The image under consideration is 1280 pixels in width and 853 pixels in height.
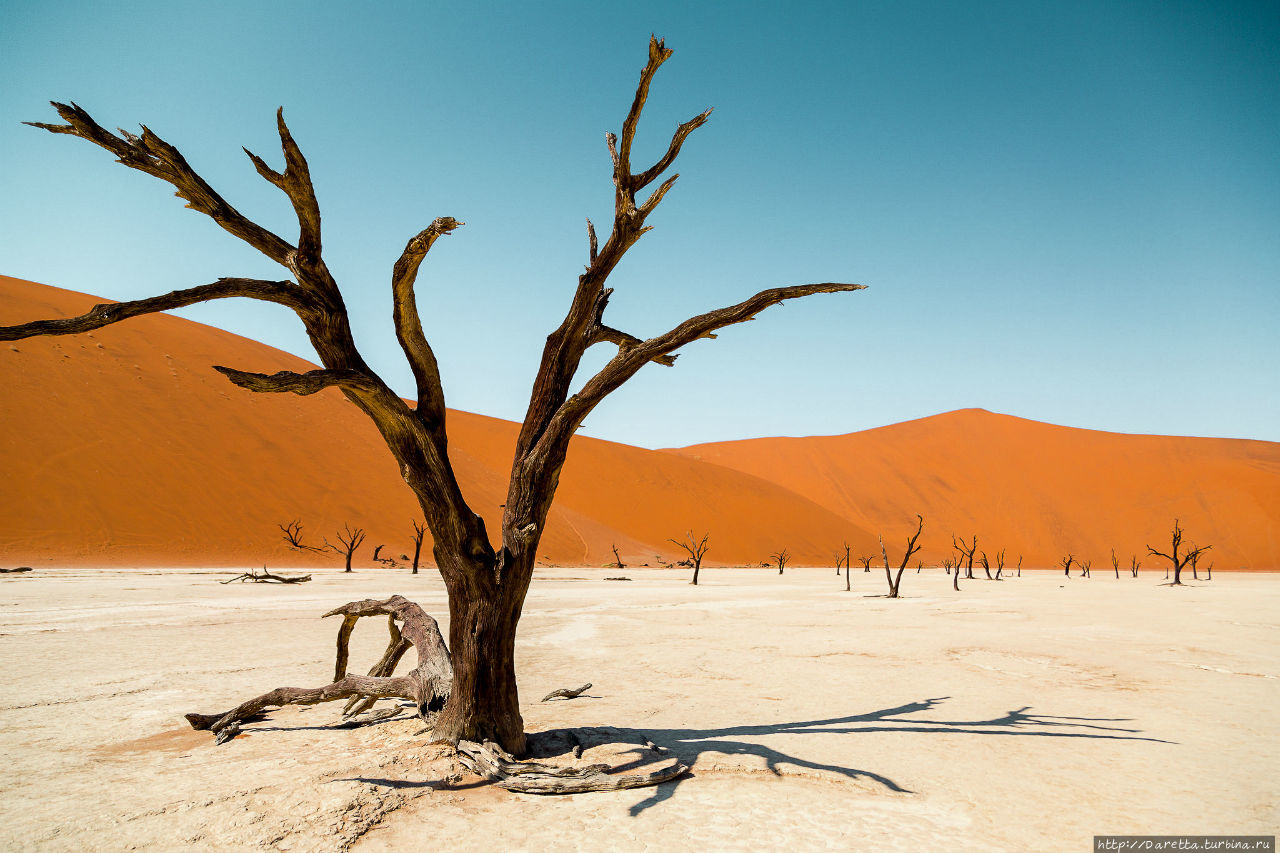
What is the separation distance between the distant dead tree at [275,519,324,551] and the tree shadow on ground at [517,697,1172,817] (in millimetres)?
33201

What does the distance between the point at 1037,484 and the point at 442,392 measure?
294 feet

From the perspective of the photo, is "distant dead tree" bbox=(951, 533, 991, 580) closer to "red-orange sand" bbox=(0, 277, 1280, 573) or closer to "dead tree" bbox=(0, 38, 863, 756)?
"red-orange sand" bbox=(0, 277, 1280, 573)

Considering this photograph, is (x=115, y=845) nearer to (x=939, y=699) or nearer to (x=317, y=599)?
(x=939, y=699)

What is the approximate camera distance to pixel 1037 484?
80062 mm

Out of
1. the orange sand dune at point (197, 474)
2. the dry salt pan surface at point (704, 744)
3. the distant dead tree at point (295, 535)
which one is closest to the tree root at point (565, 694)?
the dry salt pan surface at point (704, 744)

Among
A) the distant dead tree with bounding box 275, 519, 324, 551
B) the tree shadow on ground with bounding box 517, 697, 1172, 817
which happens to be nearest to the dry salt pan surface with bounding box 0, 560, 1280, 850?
the tree shadow on ground with bounding box 517, 697, 1172, 817

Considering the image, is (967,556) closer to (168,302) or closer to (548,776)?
(548,776)

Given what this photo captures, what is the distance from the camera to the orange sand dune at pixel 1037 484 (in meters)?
68.3

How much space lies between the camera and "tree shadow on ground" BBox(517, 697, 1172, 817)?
4891mm

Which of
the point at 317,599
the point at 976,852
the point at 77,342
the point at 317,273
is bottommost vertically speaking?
the point at 317,599

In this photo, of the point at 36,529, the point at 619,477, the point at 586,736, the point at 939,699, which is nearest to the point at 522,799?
the point at 586,736

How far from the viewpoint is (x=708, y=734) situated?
5828 millimetres

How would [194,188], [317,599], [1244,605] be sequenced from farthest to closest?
[1244,605] → [317,599] → [194,188]

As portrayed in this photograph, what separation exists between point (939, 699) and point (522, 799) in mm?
5130
